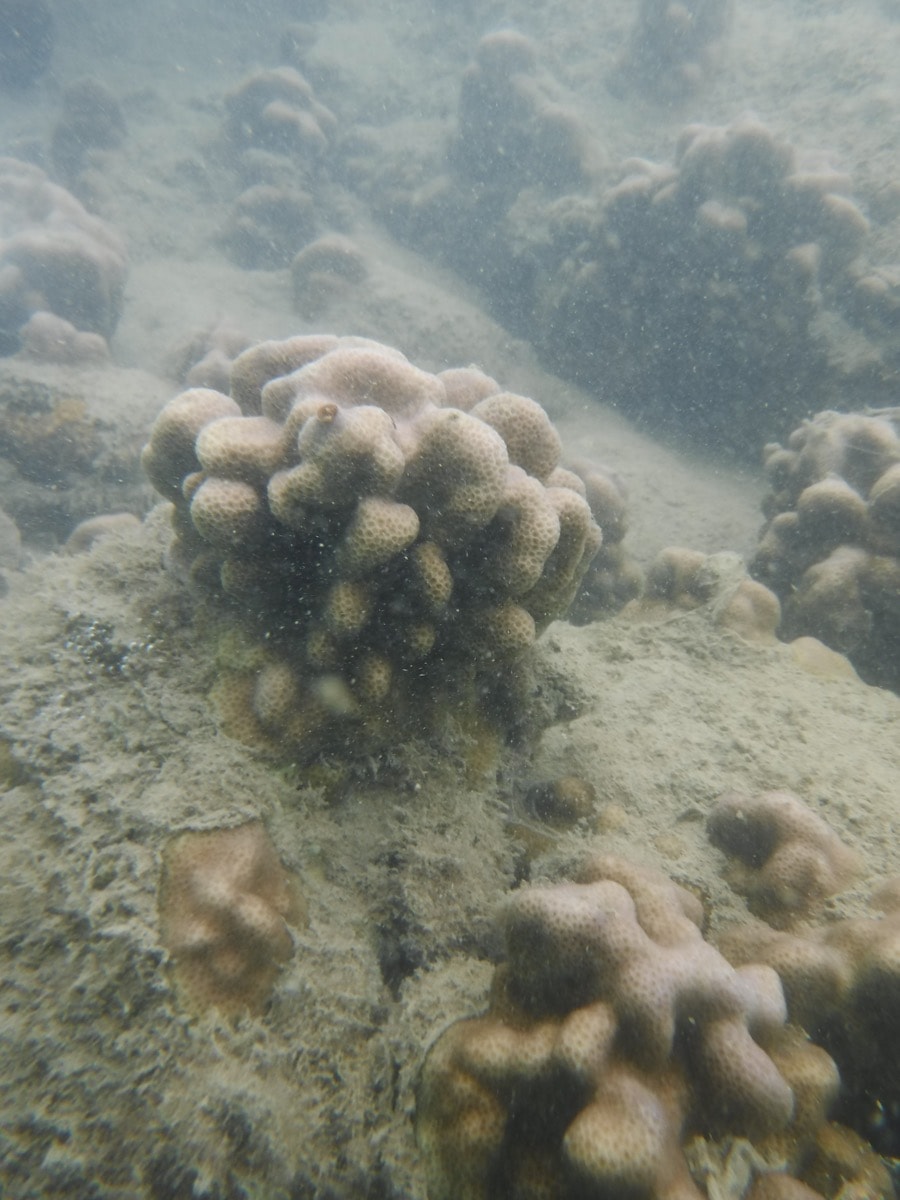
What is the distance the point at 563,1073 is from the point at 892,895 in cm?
144

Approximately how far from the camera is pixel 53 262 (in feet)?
32.6

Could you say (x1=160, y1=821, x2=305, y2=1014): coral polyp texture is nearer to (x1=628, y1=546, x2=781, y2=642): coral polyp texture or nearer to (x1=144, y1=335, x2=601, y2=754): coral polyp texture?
(x1=144, y1=335, x2=601, y2=754): coral polyp texture

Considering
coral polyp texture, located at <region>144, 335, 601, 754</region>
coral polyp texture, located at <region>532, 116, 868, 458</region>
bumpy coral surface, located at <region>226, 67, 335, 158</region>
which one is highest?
bumpy coral surface, located at <region>226, 67, 335, 158</region>

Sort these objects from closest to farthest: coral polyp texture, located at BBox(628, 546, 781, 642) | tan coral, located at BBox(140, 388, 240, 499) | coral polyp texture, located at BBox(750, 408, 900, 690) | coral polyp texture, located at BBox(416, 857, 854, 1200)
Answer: coral polyp texture, located at BBox(416, 857, 854, 1200)
tan coral, located at BBox(140, 388, 240, 499)
coral polyp texture, located at BBox(628, 546, 781, 642)
coral polyp texture, located at BBox(750, 408, 900, 690)

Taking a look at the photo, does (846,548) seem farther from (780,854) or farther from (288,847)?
(288,847)

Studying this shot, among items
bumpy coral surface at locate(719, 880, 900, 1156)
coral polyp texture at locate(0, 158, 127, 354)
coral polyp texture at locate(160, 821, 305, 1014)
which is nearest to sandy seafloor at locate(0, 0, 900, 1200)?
coral polyp texture at locate(160, 821, 305, 1014)

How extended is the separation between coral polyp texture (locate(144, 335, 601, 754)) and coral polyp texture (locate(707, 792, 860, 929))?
3.97 ft

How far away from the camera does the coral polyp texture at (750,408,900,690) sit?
459cm

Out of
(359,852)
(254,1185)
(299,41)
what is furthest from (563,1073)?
(299,41)

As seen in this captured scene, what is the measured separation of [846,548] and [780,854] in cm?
335

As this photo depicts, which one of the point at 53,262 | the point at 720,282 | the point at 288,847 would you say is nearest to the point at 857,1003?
the point at 288,847

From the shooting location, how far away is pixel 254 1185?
1.63 metres

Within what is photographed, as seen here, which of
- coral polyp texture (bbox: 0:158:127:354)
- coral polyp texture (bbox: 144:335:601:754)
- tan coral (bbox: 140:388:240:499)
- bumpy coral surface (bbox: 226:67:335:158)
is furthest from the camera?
bumpy coral surface (bbox: 226:67:335:158)

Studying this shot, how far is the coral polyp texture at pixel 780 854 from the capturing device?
2328 millimetres
